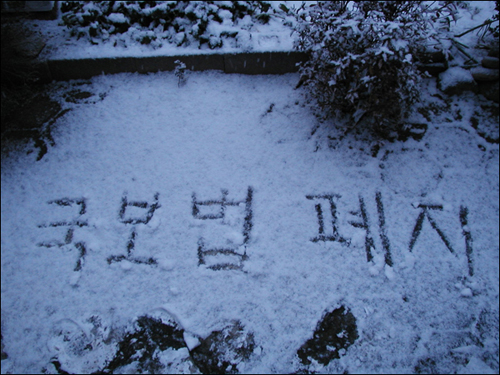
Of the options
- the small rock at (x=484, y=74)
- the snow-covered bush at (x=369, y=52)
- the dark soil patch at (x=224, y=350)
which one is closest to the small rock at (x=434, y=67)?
the small rock at (x=484, y=74)

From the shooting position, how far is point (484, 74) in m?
2.59

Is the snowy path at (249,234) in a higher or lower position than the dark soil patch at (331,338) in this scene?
higher

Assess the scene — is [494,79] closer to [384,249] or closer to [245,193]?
[384,249]

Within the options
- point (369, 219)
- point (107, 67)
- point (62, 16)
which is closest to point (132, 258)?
point (369, 219)

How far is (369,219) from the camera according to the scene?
218 centimetres

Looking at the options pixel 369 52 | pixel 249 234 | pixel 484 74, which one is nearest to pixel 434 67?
pixel 484 74

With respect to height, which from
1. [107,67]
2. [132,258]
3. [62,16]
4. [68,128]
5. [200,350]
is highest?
[62,16]

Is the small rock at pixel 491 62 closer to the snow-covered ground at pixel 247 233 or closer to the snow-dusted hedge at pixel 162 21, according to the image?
the snow-covered ground at pixel 247 233

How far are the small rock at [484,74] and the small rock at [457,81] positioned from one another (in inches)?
1.3

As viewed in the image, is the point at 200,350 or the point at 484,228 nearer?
the point at 200,350

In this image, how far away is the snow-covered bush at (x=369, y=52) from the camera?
2061 mm

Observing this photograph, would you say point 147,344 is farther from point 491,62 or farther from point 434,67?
point 491,62

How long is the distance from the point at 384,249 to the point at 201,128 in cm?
157

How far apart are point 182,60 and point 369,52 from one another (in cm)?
155
